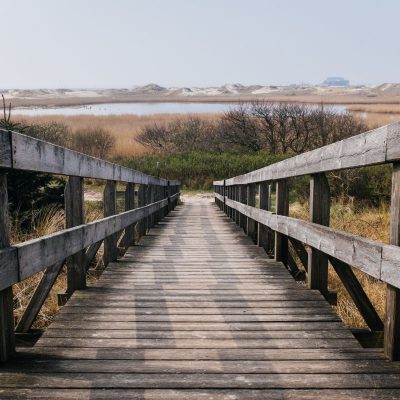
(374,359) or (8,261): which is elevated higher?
(8,261)

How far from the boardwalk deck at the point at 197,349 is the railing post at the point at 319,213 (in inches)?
8.3

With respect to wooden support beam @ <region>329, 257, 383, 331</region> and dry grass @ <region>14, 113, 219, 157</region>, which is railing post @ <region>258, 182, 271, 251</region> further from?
dry grass @ <region>14, 113, 219, 157</region>

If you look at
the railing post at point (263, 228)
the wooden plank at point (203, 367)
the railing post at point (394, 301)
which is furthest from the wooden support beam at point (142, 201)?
the railing post at point (394, 301)

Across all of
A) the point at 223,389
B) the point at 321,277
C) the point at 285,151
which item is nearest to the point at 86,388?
the point at 223,389

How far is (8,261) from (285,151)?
30.8 meters

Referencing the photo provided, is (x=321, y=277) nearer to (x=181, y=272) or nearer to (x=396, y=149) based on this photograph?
(x=181, y=272)

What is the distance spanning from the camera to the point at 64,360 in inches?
99.3

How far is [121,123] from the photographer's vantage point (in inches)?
1789

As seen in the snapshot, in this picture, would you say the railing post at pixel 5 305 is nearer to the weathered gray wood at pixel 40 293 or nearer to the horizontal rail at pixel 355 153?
the weathered gray wood at pixel 40 293

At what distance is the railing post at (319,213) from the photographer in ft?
12.3

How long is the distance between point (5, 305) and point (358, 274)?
540 centimetres

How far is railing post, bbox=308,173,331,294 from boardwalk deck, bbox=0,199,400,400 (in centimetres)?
21

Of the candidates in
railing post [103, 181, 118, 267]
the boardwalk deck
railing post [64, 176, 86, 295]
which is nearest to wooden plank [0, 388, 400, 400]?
the boardwalk deck

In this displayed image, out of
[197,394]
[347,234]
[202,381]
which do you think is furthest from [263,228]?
[197,394]
